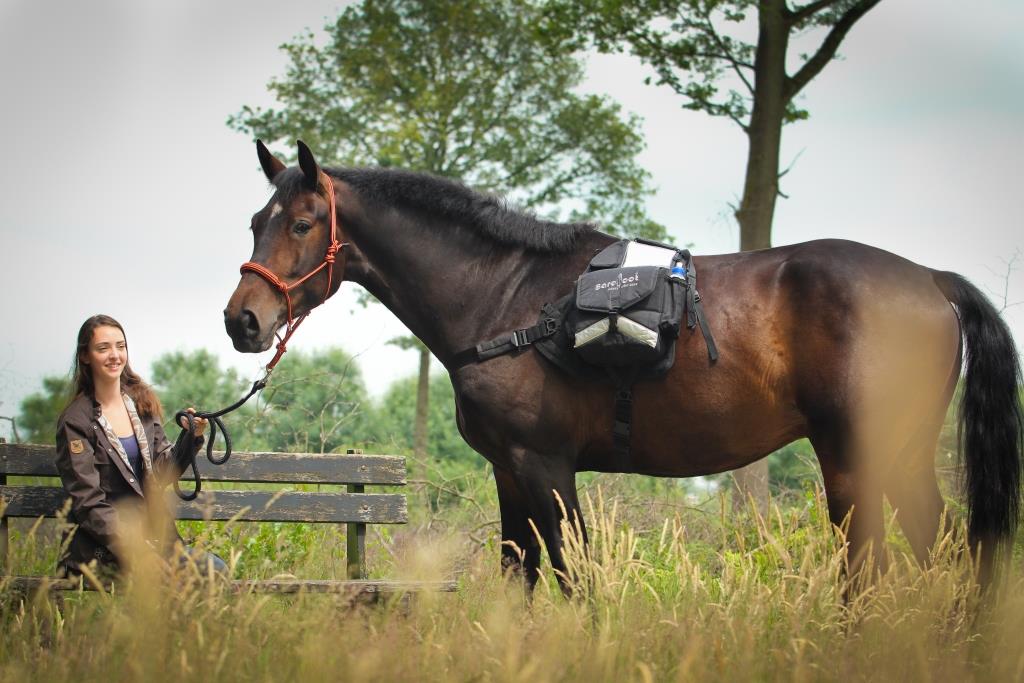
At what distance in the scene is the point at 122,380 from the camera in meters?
4.52

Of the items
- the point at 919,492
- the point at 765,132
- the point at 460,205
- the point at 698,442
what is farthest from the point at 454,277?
the point at 765,132

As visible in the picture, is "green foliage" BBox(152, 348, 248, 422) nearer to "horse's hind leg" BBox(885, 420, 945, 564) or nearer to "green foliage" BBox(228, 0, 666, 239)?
"green foliage" BBox(228, 0, 666, 239)

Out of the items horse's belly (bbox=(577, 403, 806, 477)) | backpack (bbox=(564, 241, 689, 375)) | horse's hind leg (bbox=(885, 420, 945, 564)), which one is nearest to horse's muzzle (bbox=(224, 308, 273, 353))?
backpack (bbox=(564, 241, 689, 375))

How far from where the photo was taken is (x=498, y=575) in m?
4.67

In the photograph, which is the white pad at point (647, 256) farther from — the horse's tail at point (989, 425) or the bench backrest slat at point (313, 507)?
the bench backrest slat at point (313, 507)

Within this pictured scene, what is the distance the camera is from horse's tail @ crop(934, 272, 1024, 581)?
173 inches

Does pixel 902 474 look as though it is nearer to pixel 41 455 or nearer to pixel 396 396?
pixel 41 455

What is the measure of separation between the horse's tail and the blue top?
155 inches

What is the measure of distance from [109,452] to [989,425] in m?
4.12

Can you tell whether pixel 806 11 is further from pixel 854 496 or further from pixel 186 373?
pixel 186 373

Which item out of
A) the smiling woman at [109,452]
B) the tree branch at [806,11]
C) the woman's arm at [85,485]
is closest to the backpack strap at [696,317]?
the smiling woman at [109,452]

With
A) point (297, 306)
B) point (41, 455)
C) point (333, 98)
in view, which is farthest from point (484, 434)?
point (333, 98)

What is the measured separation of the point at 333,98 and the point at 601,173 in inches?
213

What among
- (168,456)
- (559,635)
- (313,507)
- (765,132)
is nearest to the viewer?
(559,635)
